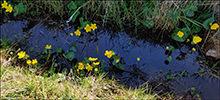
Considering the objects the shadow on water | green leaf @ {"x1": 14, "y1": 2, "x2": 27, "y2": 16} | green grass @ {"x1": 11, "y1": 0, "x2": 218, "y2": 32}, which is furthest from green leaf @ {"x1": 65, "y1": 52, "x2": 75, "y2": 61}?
green leaf @ {"x1": 14, "y1": 2, "x2": 27, "y2": 16}

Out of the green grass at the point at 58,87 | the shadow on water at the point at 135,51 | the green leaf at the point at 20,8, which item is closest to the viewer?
the green grass at the point at 58,87

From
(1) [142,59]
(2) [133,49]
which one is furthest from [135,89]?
(2) [133,49]

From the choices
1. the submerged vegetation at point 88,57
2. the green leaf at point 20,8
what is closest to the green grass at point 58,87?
the submerged vegetation at point 88,57

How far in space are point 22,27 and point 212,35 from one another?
286cm

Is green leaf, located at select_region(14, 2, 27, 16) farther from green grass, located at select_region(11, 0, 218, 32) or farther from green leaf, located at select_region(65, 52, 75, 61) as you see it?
green leaf, located at select_region(65, 52, 75, 61)

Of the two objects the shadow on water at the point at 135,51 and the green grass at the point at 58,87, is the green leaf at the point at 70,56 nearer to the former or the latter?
the shadow on water at the point at 135,51

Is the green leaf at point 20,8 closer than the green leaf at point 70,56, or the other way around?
the green leaf at point 70,56

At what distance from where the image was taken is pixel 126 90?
160 centimetres

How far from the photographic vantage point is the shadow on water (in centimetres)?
168

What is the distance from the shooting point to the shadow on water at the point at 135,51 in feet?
5.52

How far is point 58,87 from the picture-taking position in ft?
4.87

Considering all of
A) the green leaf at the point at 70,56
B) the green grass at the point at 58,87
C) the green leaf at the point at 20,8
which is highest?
the green leaf at the point at 20,8

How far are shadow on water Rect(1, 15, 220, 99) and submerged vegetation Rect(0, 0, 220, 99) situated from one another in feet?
0.22

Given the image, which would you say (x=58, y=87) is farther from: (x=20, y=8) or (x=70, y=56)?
(x=20, y=8)
